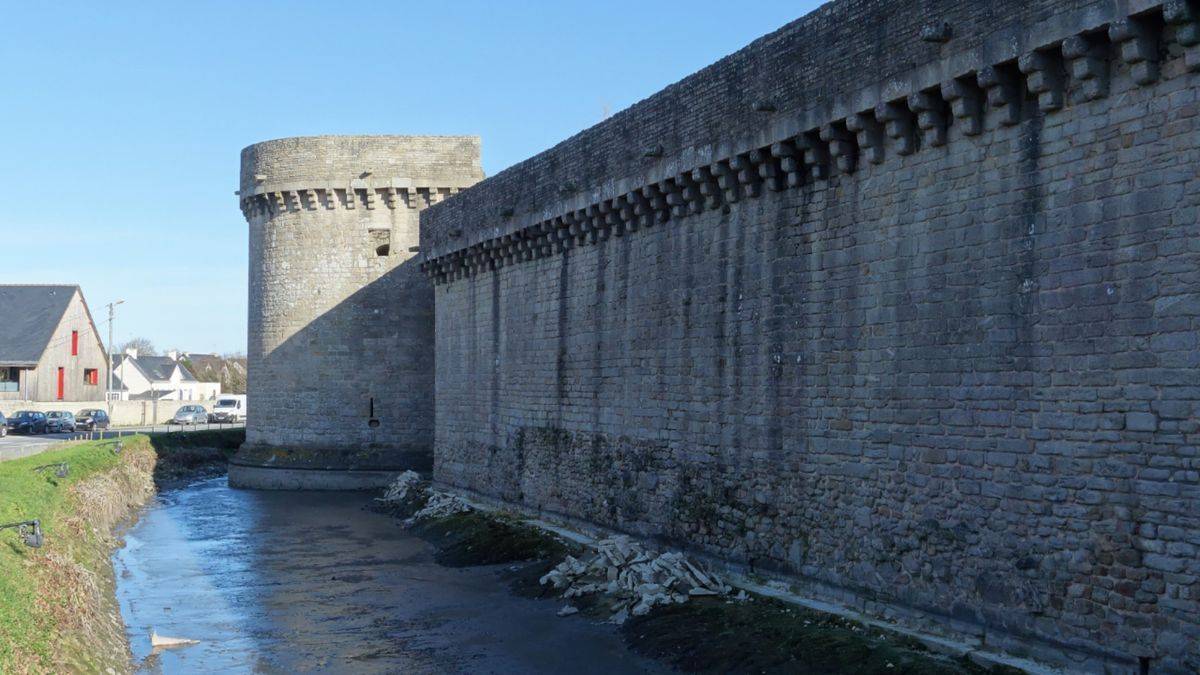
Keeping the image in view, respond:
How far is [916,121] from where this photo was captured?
37.4 feet

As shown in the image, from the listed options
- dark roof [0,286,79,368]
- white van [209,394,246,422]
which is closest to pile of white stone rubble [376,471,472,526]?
white van [209,394,246,422]

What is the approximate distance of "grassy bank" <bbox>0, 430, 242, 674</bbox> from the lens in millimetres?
10375

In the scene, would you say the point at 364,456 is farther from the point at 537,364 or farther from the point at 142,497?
the point at 537,364

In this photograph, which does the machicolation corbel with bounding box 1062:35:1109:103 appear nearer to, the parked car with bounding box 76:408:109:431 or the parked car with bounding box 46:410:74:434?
the parked car with bounding box 46:410:74:434

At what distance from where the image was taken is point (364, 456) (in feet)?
98.5

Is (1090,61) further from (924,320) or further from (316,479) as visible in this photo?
(316,479)

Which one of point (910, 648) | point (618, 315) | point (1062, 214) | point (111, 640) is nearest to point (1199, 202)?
point (1062, 214)

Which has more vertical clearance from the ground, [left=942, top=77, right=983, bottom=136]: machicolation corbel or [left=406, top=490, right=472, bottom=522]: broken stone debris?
[left=942, top=77, right=983, bottom=136]: machicolation corbel

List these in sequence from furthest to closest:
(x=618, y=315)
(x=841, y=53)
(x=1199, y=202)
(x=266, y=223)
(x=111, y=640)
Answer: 1. (x=266, y=223)
2. (x=618, y=315)
3. (x=111, y=640)
4. (x=841, y=53)
5. (x=1199, y=202)

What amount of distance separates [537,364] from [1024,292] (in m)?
11.3

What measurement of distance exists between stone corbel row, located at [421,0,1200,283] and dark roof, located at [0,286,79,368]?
150 ft

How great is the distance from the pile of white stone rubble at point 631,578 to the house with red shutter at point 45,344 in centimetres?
4734

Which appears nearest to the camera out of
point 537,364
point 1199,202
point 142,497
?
point 1199,202

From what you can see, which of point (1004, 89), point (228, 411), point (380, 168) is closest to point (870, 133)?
point (1004, 89)
